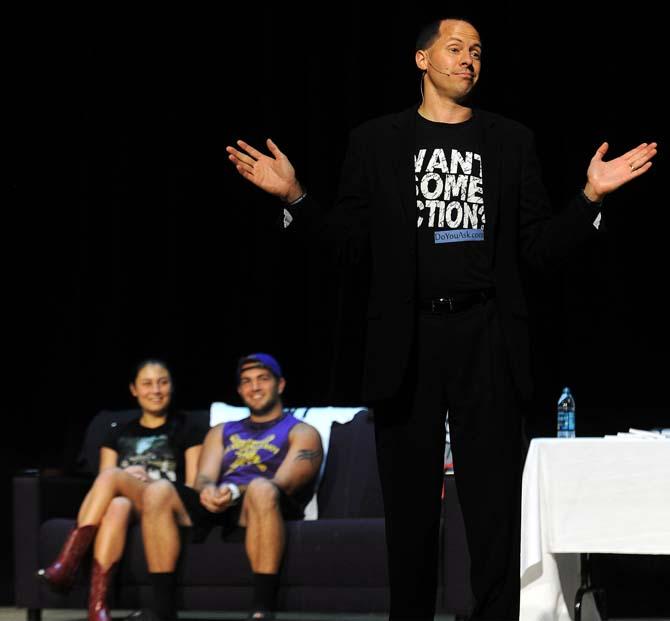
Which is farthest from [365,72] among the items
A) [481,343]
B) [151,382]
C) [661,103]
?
[481,343]

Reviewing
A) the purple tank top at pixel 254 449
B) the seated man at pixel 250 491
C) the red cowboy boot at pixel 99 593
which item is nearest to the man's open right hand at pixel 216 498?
the seated man at pixel 250 491

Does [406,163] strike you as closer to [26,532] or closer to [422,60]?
[422,60]

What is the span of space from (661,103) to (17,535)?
9.80 feet

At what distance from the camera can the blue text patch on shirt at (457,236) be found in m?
2.43

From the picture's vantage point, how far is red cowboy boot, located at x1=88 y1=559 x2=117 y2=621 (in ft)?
13.8

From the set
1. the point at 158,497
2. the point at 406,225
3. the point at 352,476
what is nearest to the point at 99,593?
the point at 158,497

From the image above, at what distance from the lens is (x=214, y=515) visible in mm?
4422

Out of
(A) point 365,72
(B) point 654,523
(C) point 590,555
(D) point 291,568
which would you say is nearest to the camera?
(B) point 654,523

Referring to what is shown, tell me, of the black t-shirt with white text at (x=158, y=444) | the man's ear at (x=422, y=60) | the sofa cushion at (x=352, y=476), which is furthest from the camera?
the black t-shirt with white text at (x=158, y=444)

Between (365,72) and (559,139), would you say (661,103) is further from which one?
(365,72)

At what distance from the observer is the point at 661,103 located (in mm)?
5023

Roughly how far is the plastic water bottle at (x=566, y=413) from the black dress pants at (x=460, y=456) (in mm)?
2147

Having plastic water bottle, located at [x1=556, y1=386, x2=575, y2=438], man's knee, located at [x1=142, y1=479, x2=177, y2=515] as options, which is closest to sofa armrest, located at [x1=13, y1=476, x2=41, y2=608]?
man's knee, located at [x1=142, y1=479, x2=177, y2=515]

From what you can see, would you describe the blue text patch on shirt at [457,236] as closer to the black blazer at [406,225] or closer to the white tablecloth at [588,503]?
the black blazer at [406,225]
